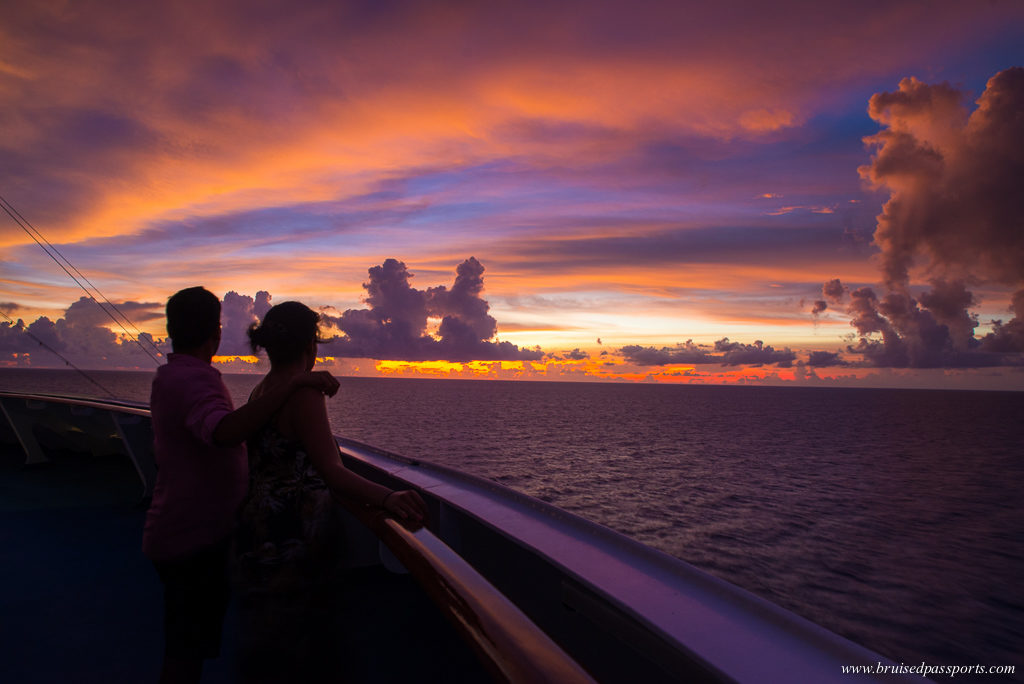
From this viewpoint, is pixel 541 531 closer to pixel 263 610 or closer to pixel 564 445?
pixel 263 610

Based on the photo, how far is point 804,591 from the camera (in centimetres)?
1208

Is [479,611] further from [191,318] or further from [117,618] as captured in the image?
[117,618]

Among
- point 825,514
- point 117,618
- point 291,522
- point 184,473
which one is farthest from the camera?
point 825,514

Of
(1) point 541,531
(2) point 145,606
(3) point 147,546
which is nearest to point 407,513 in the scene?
(3) point 147,546

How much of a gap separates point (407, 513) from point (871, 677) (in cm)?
113

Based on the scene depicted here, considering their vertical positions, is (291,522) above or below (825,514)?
above

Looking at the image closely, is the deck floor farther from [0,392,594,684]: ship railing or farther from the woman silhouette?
[0,392,594,684]: ship railing

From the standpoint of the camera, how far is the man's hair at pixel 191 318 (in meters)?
1.62

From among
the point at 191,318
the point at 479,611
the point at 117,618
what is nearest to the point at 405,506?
the point at 479,611

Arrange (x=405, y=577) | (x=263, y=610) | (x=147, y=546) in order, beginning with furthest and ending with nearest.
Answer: (x=405, y=577), (x=147, y=546), (x=263, y=610)

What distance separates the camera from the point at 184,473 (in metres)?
1.54

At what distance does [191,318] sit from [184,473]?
0.47 metres

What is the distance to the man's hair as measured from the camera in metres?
1.62

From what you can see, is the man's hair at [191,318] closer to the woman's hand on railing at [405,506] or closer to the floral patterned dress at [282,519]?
the floral patterned dress at [282,519]
